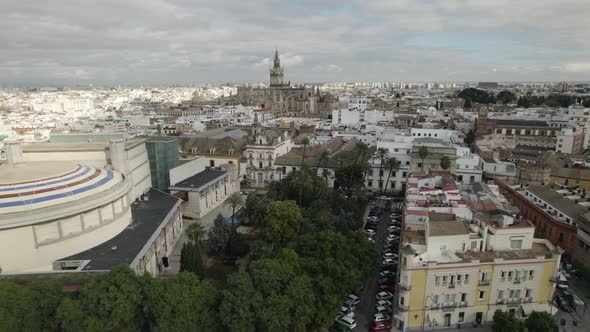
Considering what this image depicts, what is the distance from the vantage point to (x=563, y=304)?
3512 centimetres

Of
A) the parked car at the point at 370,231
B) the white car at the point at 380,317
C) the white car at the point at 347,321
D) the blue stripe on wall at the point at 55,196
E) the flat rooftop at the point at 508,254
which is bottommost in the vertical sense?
the white car at the point at 380,317

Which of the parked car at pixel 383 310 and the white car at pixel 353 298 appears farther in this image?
the white car at pixel 353 298

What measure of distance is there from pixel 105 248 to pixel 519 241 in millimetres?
36499

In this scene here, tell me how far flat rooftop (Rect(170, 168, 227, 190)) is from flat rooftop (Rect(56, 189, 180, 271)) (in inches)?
225

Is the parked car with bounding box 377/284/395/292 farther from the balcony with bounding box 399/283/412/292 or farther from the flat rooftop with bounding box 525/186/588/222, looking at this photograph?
the flat rooftop with bounding box 525/186/588/222

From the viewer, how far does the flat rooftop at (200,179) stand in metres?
55.8

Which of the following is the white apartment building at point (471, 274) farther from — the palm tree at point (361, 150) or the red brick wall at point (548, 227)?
the palm tree at point (361, 150)

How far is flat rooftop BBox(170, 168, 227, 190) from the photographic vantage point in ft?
183

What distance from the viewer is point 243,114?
144 m

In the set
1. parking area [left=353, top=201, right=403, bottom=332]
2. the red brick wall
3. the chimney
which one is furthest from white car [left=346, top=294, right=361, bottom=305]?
the chimney

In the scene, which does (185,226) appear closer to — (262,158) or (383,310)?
(262,158)

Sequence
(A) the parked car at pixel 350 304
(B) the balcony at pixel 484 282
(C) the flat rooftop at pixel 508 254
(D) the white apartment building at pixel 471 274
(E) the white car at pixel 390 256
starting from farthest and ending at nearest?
(E) the white car at pixel 390 256, (A) the parked car at pixel 350 304, (C) the flat rooftop at pixel 508 254, (B) the balcony at pixel 484 282, (D) the white apartment building at pixel 471 274

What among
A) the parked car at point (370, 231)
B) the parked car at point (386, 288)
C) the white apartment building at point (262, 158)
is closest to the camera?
the parked car at point (386, 288)

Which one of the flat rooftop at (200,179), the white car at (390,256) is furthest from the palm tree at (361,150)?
the white car at (390,256)
